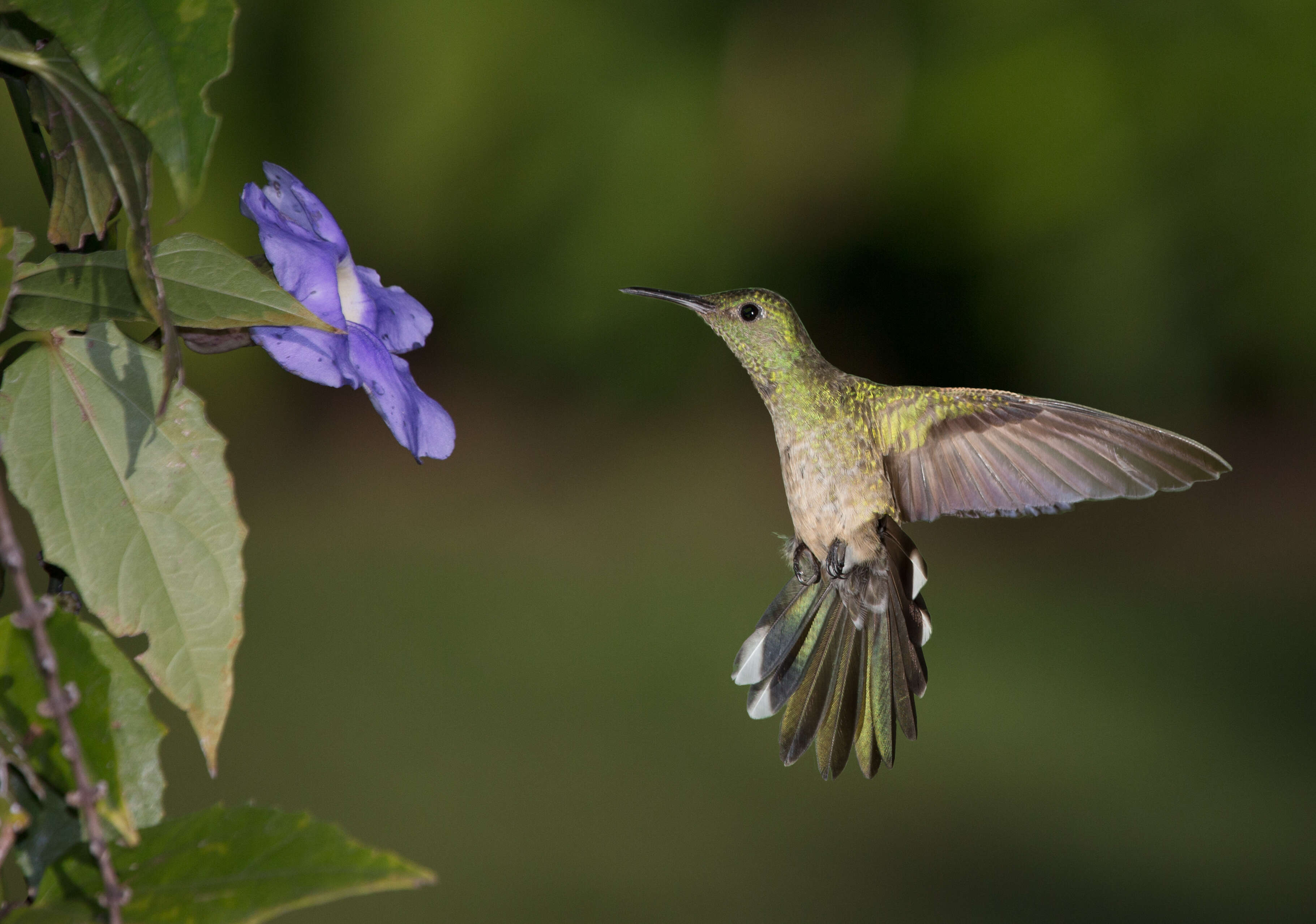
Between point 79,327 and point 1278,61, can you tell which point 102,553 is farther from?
point 1278,61

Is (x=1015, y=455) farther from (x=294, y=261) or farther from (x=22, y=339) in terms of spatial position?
(x=22, y=339)

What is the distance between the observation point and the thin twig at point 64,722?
0.52m

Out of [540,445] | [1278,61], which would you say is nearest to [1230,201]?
[1278,61]

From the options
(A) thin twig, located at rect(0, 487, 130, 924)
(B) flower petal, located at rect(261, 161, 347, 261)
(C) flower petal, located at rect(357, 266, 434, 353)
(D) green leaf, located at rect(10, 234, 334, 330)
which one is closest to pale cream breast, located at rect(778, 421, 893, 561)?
(C) flower petal, located at rect(357, 266, 434, 353)

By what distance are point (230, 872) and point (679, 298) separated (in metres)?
0.77

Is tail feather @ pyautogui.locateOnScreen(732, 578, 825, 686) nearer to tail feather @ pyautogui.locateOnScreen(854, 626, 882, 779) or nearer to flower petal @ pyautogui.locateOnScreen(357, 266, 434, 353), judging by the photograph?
tail feather @ pyautogui.locateOnScreen(854, 626, 882, 779)

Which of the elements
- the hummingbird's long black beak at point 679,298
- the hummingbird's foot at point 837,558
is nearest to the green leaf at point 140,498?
the hummingbird's long black beak at point 679,298

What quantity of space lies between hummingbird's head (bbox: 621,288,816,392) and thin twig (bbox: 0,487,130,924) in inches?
33.2

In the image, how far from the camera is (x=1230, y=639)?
539 cm

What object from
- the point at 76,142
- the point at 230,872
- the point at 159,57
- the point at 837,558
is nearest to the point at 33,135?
the point at 76,142

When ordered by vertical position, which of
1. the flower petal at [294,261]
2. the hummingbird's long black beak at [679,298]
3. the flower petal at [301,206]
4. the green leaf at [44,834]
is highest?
the hummingbird's long black beak at [679,298]

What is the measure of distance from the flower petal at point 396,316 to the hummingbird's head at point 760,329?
376mm

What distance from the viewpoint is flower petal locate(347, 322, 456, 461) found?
0.78 m

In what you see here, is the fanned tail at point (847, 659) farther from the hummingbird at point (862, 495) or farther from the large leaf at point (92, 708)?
the large leaf at point (92, 708)
